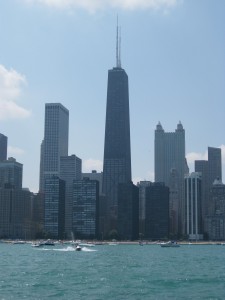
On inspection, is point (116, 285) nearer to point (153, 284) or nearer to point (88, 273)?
point (153, 284)

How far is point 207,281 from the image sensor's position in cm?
6956

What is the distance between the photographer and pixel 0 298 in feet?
173

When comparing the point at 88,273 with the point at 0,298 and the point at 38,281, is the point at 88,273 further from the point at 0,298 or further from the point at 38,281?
the point at 0,298

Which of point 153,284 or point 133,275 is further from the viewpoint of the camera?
point 133,275

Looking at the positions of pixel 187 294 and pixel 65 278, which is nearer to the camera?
pixel 187 294

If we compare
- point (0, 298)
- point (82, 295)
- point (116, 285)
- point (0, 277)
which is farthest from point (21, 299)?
point (0, 277)

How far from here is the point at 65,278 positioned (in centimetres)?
7012

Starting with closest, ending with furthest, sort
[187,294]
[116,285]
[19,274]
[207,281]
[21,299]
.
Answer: [21,299] → [187,294] → [116,285] → [207,281] → [19,274]

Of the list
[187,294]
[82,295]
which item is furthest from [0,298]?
[187,294]

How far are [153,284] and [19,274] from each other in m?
17.8

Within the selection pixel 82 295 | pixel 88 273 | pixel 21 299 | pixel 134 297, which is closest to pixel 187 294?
pixel 134 297

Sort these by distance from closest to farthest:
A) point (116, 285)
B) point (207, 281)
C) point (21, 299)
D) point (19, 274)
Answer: point (21, 299) < point (116, 285) < point (207, 281) < point (19, 274)

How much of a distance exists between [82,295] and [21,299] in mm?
5788

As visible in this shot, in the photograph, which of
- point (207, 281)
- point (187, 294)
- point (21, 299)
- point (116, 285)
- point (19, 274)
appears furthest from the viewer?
point (19, 274)
